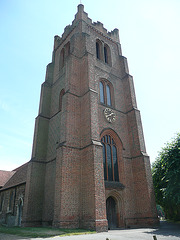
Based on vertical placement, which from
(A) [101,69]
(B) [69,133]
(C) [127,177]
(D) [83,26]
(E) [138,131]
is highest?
(D) [83,26]

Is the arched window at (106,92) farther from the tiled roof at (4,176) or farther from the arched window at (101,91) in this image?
the tiled roof at (4,176)

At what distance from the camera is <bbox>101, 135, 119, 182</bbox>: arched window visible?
51.1 ft

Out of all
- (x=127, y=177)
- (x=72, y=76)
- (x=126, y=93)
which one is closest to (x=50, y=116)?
(x=72, y=76)

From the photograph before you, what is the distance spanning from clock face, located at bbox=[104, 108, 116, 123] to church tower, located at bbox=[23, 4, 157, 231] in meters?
0.10

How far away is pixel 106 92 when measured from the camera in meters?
19.5

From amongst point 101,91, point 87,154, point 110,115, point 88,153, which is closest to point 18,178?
point 87,154

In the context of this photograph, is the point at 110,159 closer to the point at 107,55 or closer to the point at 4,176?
the point at 107,55

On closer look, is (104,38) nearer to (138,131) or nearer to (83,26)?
(83,26)

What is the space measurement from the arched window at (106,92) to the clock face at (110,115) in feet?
4.28

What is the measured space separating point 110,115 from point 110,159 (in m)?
4.15

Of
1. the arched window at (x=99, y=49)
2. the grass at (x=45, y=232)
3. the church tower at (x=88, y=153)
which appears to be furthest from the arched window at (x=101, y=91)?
the grass at (x=45, y=232)

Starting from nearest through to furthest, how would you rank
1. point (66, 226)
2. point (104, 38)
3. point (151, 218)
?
1. point (66, 226)
2. point (151, 218)
3. point (104, 38)

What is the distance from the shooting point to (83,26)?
21.8 m

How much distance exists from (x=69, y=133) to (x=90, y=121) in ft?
6.26
